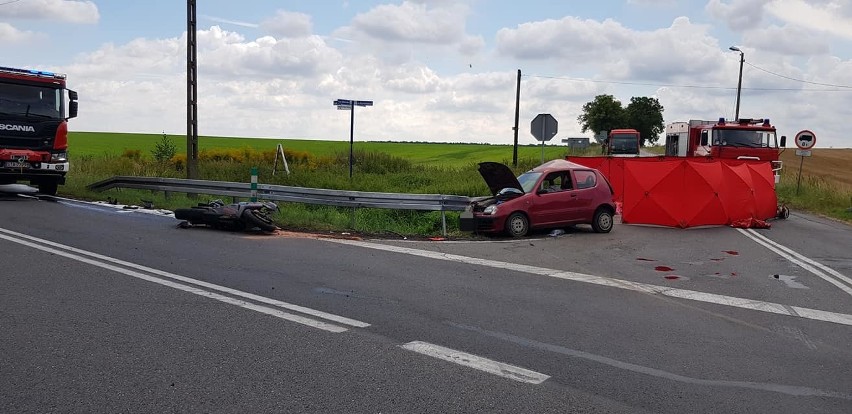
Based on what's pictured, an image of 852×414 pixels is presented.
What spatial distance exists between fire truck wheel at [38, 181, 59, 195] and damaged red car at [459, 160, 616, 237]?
11759 mm

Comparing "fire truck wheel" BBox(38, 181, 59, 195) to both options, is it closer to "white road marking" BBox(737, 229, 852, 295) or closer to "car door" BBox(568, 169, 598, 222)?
"car door" BBox(568, 169, 598, 222)

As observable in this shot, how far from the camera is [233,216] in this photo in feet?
41.6

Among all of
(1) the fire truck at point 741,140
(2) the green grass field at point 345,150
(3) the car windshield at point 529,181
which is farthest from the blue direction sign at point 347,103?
(2) the green grass field at point 345,150

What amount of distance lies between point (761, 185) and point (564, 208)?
279 inches

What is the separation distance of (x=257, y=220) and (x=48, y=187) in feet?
31.4

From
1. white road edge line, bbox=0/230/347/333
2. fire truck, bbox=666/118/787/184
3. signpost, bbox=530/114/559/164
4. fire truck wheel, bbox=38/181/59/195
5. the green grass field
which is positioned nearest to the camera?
white road edge line, bbox=0/230/347/333

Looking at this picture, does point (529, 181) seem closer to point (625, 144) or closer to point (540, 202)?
point (540, 202)

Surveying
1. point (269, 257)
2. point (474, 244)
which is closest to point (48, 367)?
point (269, 257)

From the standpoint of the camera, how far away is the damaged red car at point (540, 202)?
44.9 ft

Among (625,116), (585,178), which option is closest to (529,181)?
(585,178)

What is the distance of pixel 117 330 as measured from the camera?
5922mm

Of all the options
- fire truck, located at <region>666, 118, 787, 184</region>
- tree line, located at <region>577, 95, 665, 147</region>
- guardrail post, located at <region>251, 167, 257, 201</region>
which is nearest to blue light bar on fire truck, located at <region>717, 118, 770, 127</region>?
fire truck, located at <region>666, 118, 787, 184</region>

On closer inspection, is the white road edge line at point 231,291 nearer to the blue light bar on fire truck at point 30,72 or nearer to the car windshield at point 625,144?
the blue light bar on fire truck at point 30,72

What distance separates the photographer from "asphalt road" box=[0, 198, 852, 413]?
461 centimetres
